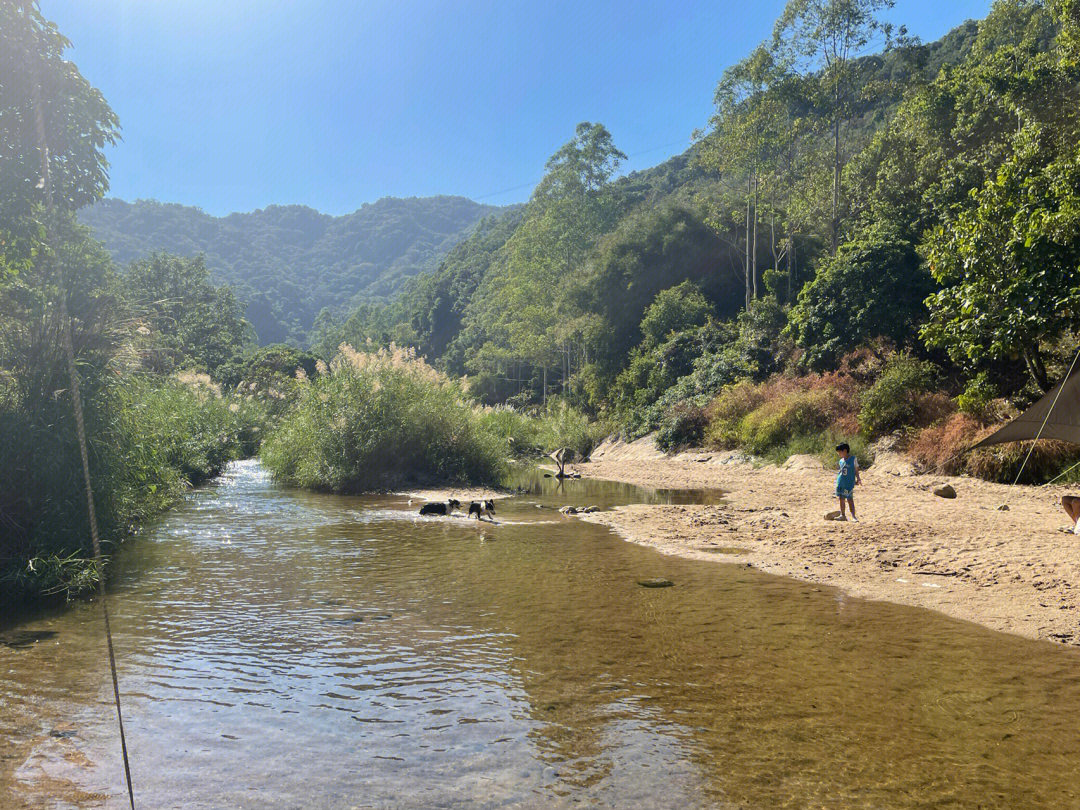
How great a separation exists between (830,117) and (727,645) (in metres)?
32.1

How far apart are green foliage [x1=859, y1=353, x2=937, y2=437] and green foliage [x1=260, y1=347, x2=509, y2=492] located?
11267 mm

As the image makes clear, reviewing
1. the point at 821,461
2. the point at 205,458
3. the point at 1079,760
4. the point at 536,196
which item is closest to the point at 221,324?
the point at 536,196

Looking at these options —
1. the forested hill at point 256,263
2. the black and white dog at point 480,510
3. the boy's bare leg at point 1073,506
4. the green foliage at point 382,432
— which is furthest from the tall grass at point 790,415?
the forested hill at point 256,263

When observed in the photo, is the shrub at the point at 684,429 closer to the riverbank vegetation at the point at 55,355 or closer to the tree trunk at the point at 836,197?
the tree trunk at the point at 836,197

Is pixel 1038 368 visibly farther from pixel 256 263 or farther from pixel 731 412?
pixel 256 263

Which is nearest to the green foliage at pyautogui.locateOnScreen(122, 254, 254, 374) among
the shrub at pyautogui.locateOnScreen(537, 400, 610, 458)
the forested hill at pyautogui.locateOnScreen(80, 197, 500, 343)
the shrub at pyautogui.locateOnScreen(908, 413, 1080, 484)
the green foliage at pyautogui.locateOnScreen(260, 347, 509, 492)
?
the shrub at pyautogui.locateOnScreen(537, 400, 610, 458)

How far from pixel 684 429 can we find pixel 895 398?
35.2ft

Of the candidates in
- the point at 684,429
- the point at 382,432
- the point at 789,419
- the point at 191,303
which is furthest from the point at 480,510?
the point at 191,303

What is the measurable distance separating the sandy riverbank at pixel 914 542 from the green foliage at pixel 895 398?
306cm

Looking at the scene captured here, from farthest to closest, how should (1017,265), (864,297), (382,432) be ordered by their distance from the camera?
1. (864,297)
2. (382,432)
3. (1017,265)

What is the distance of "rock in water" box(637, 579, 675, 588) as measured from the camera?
856 cm

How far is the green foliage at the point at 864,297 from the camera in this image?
24.1 m

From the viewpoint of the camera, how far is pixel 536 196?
184 ft

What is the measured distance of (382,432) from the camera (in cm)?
1866
